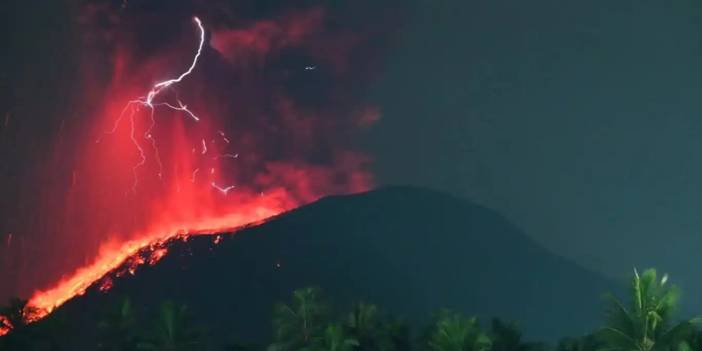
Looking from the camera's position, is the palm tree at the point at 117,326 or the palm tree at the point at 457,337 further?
the palm tree at the point at 117,326

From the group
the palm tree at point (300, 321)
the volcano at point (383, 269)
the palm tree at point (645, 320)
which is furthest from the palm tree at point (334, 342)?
the volcano at point (383, 269)

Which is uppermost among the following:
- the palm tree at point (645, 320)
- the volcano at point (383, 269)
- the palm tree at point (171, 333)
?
the volcano at point (383, 269)

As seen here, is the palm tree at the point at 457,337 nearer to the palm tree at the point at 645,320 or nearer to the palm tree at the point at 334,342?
the palm tree at the point at 334,342

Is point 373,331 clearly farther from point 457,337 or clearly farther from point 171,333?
point 171,333

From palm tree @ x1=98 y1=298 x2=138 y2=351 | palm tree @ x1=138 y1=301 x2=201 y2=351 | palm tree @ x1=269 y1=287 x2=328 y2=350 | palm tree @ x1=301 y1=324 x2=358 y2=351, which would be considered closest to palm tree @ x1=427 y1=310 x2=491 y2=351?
palm tree @ x1=301 y1=324 x2=358 y2=351

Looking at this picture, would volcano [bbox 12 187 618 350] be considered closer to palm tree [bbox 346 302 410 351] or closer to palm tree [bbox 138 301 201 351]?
palm tree [bbox 138 301 201 351]

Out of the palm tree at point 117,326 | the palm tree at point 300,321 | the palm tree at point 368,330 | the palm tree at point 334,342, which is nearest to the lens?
the palm tree at point 334,342
